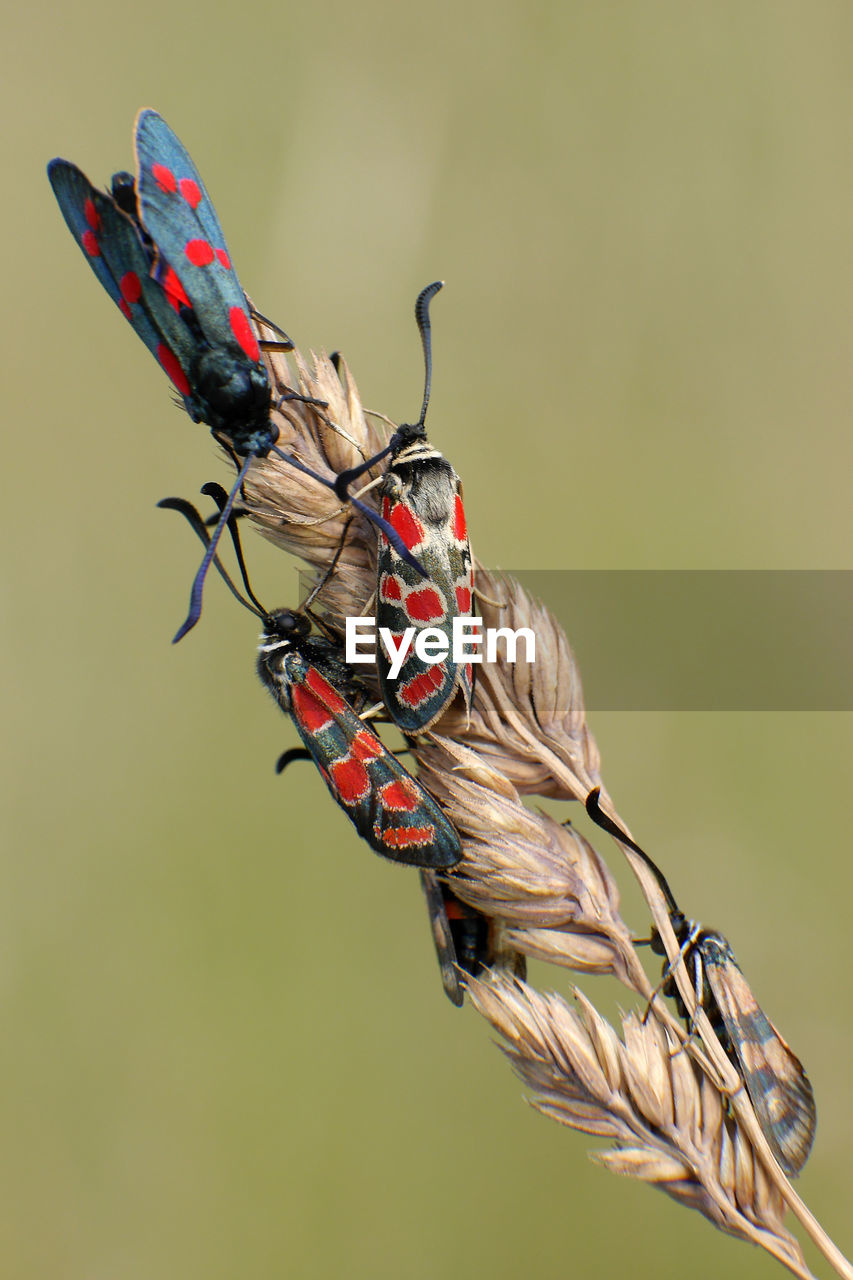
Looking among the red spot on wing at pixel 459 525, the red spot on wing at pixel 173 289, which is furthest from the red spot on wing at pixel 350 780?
the red spot on wing at pixel 173 289

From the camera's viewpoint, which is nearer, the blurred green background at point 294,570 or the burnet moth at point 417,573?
the burnet moth at point 417,573

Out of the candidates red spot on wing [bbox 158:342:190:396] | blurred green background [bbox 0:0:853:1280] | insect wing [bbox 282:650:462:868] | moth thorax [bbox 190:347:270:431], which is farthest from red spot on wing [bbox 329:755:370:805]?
blurred green background [bbox 0:0:853:1280]

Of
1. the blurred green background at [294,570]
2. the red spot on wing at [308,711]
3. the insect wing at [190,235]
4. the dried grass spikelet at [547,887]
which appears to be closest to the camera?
the dried grass spikelet at [547,887]

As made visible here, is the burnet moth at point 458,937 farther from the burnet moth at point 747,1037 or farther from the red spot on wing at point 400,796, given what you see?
the burnet moth at point 747,1037

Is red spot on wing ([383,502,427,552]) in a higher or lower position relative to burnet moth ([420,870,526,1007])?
higher

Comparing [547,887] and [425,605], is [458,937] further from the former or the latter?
[425,605]

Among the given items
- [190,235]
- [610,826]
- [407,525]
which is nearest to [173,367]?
[190,235]

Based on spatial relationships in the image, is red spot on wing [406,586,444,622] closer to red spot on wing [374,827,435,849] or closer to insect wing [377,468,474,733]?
insect wing [377,468,474,733]
